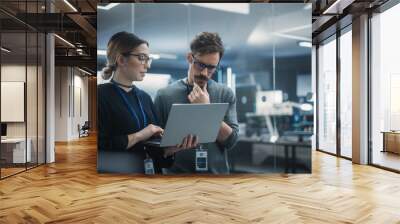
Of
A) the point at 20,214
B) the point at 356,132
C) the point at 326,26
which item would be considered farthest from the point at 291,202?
the point at 326,26

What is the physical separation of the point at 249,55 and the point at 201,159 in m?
1.91

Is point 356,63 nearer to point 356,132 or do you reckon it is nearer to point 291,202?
point 356,132

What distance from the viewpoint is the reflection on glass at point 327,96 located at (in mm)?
9849

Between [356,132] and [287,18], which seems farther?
[356,132]

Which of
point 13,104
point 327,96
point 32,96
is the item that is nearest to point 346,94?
point 327,96

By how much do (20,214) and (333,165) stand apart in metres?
5.92

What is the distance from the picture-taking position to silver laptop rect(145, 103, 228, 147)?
6.18m

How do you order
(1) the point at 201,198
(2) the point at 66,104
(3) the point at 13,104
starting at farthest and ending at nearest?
(2) the point at 66,104
(3) the point at 13,104
(1) the point at 201,198

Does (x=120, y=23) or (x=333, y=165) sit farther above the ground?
(x=120, y=23)

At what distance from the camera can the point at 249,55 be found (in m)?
6.35

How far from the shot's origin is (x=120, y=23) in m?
6.42

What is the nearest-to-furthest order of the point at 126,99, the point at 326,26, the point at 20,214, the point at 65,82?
the point at 20,214, the point at 126,99, the point at 326,26, the point at 65,82

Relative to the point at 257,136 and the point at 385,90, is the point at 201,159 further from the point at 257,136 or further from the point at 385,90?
the point at 385,90

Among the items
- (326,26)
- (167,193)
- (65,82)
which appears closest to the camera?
(167,193)
